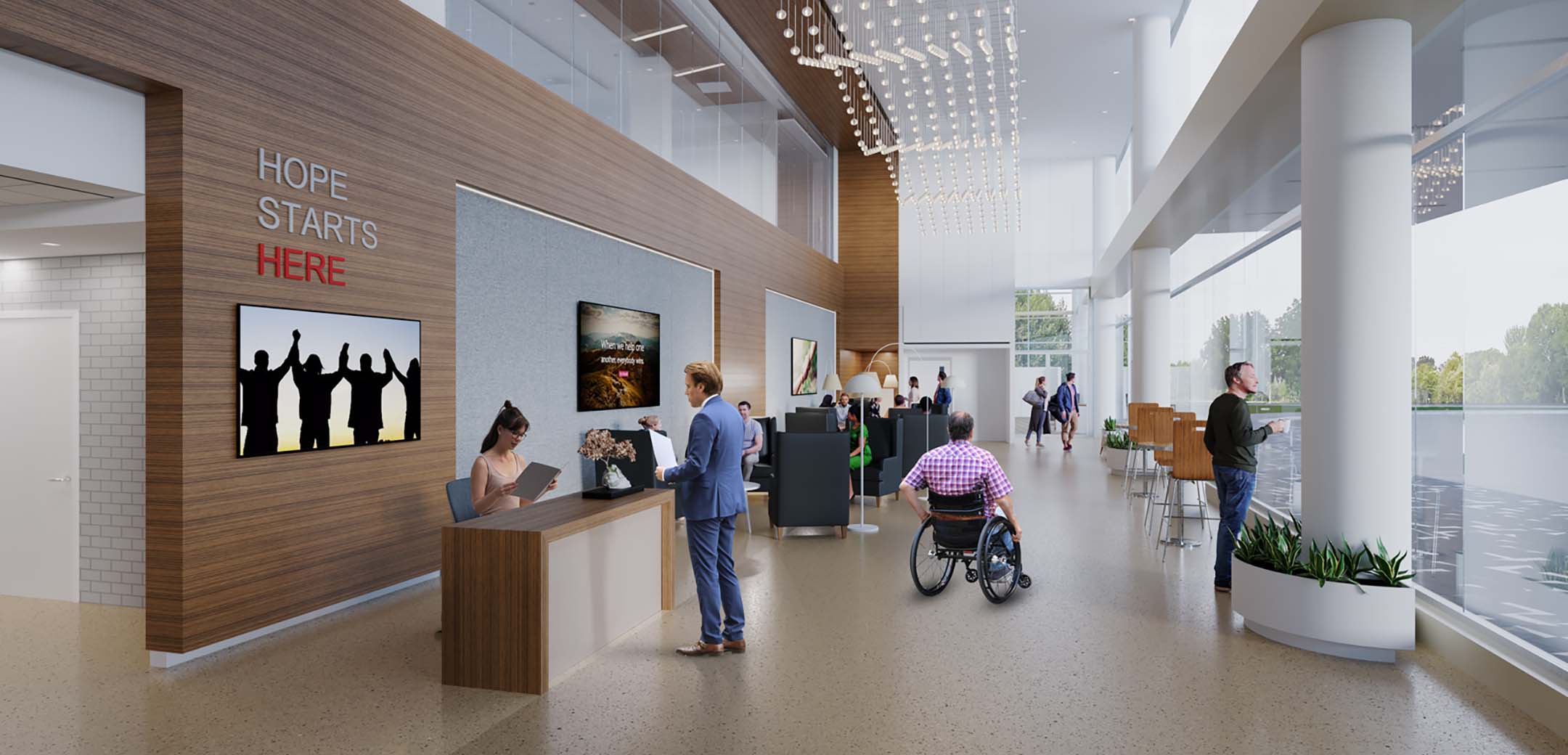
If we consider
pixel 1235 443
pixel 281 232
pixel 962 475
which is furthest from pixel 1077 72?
pixel 281 232

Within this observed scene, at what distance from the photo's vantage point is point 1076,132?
1786cm

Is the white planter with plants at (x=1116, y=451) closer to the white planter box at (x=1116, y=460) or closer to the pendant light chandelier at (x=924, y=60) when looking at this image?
the white planter box at (x=1116, y=460)

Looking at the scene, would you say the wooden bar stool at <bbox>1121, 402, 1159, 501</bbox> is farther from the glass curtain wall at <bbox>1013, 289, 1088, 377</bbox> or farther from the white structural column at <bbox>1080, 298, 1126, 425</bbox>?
the glass curtain wall at <bbox>1013, 289, 1088, 377</bbox>

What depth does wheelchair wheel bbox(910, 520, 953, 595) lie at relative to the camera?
566cm

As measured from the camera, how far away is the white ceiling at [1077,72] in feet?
39.2

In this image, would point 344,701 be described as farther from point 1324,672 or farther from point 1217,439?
point 1217,439

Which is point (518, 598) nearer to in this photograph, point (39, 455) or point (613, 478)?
point (613, 478)

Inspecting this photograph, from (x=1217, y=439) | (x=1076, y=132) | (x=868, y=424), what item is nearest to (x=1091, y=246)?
(x=1076, y=132)

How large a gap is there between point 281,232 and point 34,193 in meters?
1.05

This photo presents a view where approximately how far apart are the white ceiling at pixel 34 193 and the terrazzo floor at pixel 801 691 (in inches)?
88.0

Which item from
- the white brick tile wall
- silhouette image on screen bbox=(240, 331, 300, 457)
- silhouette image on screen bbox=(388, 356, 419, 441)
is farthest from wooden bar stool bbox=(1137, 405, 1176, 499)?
the white brick tile wall

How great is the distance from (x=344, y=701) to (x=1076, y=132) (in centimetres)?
1730

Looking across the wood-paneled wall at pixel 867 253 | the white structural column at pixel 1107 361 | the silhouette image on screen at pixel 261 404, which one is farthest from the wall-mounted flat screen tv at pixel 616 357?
the white structural column at pixel 1107 361

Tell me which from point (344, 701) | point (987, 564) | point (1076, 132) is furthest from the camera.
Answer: point (1076, 132)
